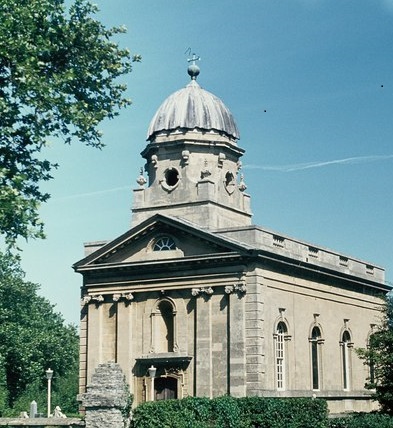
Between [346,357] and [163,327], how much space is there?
424 inches

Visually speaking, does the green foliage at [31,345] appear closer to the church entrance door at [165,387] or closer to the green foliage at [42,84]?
the church entrance door at [165,387]

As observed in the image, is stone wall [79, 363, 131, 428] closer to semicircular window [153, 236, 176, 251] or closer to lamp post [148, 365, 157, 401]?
Answer: lamp post [148, 365, 157, 401]

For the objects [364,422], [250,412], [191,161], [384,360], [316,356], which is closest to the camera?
[364,422]

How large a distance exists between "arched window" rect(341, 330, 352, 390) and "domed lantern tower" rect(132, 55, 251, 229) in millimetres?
8160

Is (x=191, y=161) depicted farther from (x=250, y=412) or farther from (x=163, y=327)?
(x=250, y=412)

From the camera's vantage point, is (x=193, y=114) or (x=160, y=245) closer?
(x=160, y=245)

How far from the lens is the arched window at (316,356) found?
4375cm

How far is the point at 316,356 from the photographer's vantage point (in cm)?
4431

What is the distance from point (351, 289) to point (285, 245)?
25.0 ft

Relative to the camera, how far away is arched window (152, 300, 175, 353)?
42.0 metres

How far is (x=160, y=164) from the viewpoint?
45.6 m

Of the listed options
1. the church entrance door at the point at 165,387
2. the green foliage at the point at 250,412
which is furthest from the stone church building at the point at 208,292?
the green foliage at the point at 250,412

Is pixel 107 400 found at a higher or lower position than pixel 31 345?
lower

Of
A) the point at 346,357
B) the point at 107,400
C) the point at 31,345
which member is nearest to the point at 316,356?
the point at 346,357
